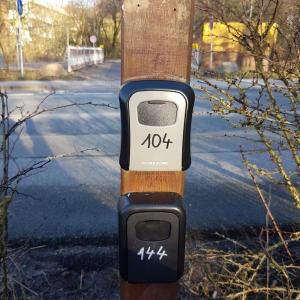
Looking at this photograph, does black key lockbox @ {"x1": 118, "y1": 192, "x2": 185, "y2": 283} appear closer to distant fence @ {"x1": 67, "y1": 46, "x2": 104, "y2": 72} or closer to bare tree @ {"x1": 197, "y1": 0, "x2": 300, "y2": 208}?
bare tree @ {"x1": 197, "y1": 0, "x2": 300, "y2": 208}

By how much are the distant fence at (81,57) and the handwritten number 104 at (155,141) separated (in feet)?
66.0

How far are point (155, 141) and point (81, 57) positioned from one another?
24574 millimetres

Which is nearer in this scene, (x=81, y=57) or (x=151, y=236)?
(x=151, y=236)

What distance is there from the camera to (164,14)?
1.46 m

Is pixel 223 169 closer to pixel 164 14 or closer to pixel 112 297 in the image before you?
pixel 112 297

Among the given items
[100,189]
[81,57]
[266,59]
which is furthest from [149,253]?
[81,57]

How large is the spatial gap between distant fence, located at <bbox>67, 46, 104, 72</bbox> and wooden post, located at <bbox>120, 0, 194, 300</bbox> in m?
20.0

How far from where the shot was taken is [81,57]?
24953mm

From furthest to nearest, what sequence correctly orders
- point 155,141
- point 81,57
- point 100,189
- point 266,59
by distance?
1. point 81,57
2. point 100,189
3. point 266,59
4. point 155,141

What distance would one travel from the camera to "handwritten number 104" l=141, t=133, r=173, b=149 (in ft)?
4.80

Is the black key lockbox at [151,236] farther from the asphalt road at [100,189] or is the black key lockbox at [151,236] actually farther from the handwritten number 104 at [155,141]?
the asphalt road at [100,189]

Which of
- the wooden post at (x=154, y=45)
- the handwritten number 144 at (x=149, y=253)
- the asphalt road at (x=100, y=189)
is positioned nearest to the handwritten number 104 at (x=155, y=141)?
the wooden post at (x=154, y=45)

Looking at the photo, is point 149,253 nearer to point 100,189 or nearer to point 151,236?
point 151,236

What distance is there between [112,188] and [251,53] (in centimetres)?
276
